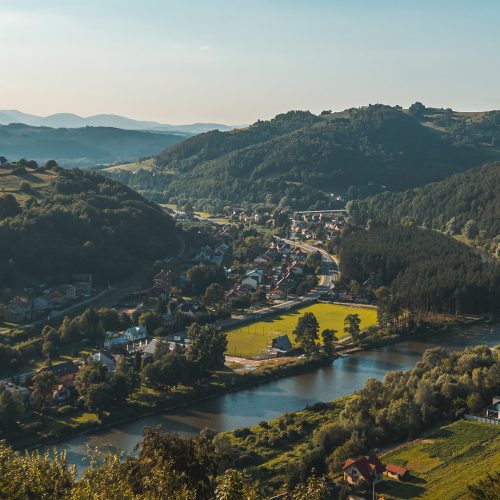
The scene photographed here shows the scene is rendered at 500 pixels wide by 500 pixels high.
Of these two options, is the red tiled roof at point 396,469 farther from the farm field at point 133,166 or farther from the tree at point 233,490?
the farm field at point 133,166

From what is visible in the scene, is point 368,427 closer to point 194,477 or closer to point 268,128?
point 194,477

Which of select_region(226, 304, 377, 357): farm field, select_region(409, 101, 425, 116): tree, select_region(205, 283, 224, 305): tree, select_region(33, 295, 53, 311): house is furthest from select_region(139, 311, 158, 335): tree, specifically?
select_region(409, 101, 425, 116): tree

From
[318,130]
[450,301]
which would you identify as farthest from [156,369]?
[318,130]

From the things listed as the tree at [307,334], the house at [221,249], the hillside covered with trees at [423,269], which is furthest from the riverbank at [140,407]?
the house at [221,249]

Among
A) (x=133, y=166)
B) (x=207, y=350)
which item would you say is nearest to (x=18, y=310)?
(x=207, y=350)

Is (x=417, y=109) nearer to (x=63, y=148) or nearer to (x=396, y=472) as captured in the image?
(x=63, y=148)
